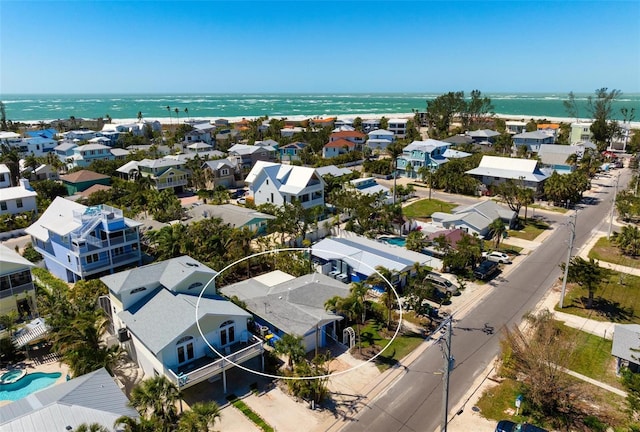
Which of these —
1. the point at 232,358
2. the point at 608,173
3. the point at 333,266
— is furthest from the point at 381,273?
the point at 608,173

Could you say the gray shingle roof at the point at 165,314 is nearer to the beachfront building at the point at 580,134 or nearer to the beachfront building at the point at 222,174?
the beachfront building at the point at 222,174

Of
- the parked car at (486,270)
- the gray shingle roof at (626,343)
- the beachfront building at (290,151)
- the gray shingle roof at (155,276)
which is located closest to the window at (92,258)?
the gray shingle roof at (155,276)

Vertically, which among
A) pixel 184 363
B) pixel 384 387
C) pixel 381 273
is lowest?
pixel 384 387

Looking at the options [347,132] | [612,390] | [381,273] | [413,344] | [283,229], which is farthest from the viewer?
[347,132]

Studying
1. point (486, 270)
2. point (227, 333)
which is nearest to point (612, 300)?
point (486, 270)

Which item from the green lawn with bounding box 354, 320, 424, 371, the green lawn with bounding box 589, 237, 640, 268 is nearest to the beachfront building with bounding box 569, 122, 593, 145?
the green lawn with bounding box 589, 237, 640, 268

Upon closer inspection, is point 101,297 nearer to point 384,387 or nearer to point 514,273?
point 384,387
